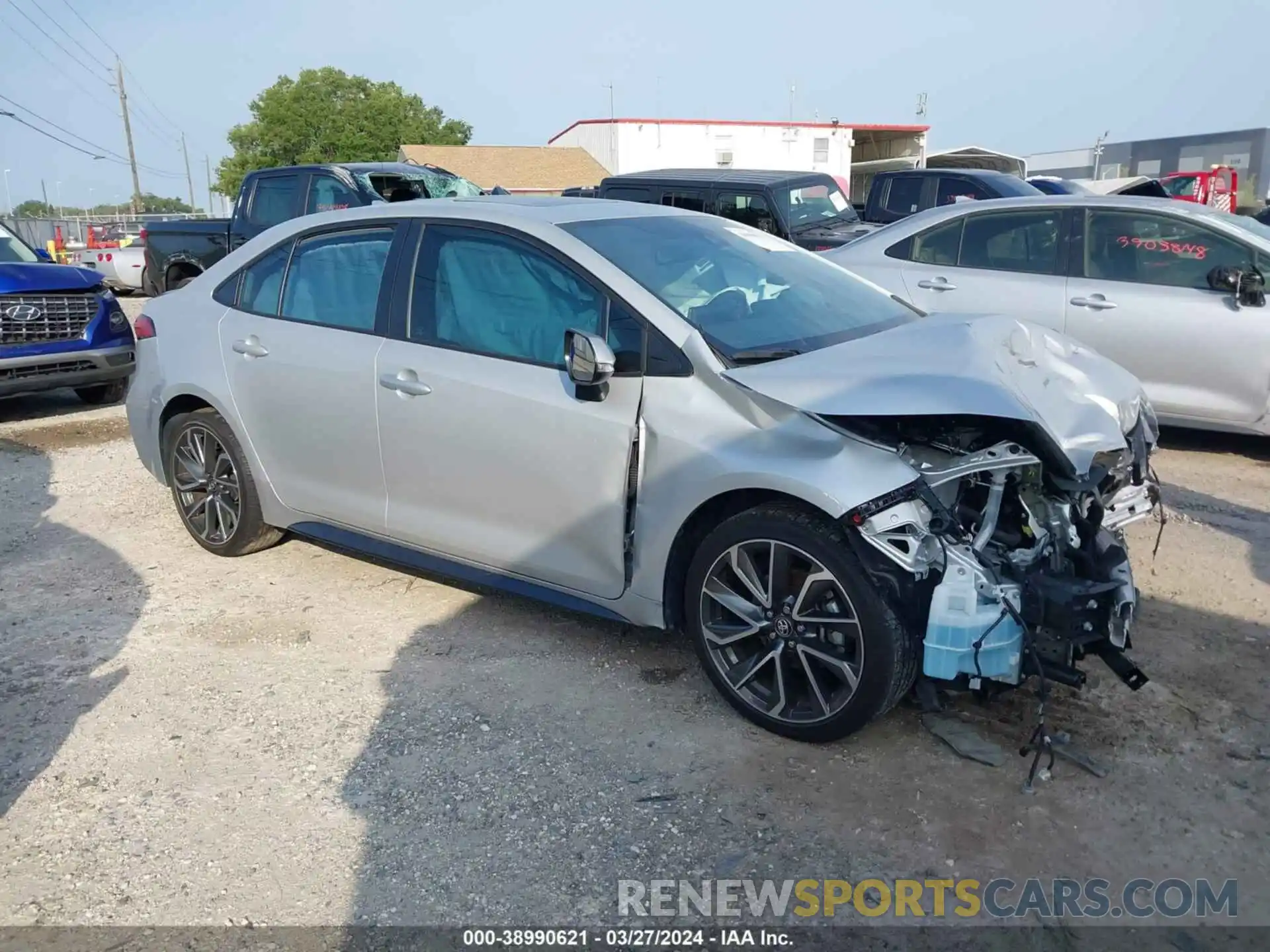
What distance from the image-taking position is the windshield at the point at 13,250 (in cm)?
954

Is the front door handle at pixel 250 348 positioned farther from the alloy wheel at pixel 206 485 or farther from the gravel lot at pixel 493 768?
the gravel lot at pixel 493 768

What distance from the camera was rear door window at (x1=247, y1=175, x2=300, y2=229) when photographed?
1238 centimetres

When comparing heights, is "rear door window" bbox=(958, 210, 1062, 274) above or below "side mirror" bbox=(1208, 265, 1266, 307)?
above

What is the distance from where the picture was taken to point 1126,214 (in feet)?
→ 23.0

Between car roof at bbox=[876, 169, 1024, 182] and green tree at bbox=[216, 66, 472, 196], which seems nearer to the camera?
car roof at bbox=[876, 169, 1024, 182]

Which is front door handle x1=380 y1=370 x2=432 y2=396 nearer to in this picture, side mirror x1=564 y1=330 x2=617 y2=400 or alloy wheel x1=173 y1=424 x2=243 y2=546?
side mirror x1=564 y1=330 x2=617 y2=400

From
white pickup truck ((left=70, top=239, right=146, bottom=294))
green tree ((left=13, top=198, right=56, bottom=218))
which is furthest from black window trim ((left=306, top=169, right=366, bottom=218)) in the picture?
green tree ((left=13, top=198, right=56, bottom=218))

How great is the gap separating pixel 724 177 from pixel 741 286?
784 cm

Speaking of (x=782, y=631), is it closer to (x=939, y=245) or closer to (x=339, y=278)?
(x=339, y=278)

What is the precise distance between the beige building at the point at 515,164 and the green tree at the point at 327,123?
13.0 metres

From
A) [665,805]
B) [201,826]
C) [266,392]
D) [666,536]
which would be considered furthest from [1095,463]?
[266,392]

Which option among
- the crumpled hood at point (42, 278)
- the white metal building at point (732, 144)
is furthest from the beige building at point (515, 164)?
the crumpled hood at point (42, 278)

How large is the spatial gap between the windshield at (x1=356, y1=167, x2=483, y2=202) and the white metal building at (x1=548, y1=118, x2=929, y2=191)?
2962cm

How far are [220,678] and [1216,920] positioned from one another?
3509 mm
